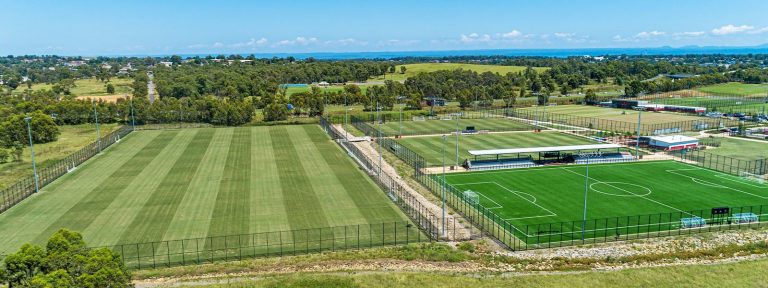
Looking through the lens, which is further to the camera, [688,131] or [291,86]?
[291,86]

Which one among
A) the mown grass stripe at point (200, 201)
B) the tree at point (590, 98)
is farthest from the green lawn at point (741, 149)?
the mown grass stripe at point (200, 201)

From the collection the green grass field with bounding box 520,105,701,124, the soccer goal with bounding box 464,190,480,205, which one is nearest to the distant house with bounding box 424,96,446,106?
the green grass field with bounding box 520,105,701,124

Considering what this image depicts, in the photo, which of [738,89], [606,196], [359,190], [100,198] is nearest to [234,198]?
[359,190]

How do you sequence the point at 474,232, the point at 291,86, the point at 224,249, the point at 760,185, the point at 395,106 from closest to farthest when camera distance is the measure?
the point at 224,249 < the point at 474,232 < the point at 760,185 < the point at 395,106 < the point at 291,86

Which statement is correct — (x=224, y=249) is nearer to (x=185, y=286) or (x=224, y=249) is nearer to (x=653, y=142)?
(x=185, y=286)

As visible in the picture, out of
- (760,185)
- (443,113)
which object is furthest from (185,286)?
(443,113)

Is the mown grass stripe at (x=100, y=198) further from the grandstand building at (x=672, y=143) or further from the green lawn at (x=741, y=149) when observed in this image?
the green lawn at (x=741, y=149)

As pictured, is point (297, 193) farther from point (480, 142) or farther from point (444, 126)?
point (444, 126)
